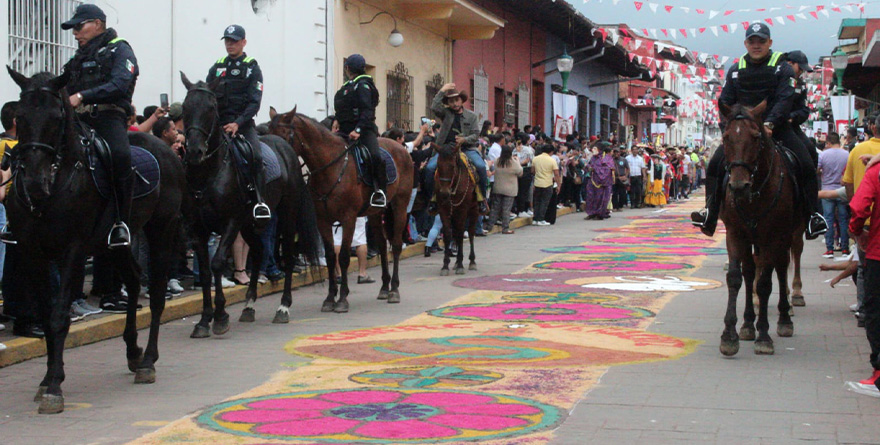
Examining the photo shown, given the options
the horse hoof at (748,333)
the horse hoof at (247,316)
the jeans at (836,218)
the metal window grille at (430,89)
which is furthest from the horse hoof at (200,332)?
the metal window grille at (430,89)

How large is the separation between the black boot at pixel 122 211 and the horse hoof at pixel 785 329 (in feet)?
19.2

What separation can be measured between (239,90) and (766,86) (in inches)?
199

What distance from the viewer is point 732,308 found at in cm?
934

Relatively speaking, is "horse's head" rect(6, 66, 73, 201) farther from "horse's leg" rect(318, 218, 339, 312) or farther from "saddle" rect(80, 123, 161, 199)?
"horse's leg" rect(318, 218, 339, 312)

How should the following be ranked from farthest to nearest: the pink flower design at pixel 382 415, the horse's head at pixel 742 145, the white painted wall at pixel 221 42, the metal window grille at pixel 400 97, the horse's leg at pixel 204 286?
1. the metal window grille at pixel 400 97
2. the white painted wall at pixel 221 42
3. the horse's leg at pixel 204 286
4. the horse's head at pixel 742 145
5. the pink flower design at pixel 382 415

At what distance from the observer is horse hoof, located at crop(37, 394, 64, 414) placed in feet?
23.6

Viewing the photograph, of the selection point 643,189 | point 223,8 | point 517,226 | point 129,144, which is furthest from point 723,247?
point 643,189

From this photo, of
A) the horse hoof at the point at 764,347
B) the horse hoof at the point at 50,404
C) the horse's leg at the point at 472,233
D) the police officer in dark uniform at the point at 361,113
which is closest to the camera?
the horse hoof at the point at 50,404

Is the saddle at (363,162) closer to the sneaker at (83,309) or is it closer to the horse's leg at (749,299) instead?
the sneaker at (83,309)

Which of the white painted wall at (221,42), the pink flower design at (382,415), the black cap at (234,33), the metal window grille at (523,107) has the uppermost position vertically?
the metal window grille at (523,107)

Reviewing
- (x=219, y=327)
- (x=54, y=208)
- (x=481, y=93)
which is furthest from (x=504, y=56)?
(x=54, y=208)

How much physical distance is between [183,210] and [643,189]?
2943 centimetres

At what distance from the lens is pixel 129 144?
8.45 metres

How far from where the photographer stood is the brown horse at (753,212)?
361 inches
